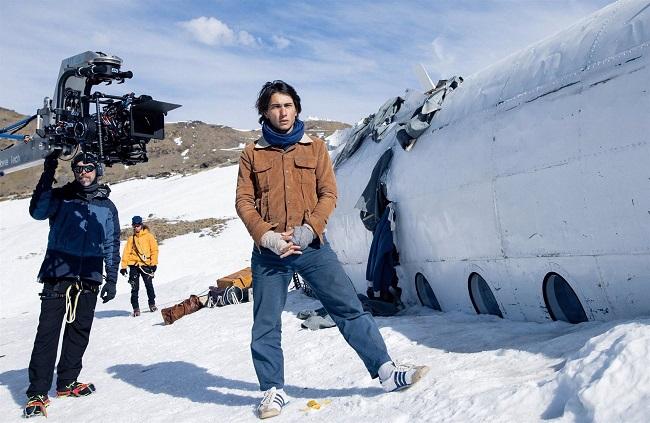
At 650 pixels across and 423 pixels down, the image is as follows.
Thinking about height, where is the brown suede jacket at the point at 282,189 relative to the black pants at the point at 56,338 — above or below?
above

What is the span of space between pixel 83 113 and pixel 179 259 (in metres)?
15.5

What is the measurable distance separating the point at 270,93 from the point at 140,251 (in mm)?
9281

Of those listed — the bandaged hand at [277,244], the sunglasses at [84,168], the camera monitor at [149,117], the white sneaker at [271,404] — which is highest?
the camera monitor at [149,117]

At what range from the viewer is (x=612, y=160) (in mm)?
3975

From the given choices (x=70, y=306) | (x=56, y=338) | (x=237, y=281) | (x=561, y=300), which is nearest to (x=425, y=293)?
(x=561, y=300)

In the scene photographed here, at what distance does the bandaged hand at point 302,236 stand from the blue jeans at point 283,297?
0.14 metres

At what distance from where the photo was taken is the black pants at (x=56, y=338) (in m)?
5.25

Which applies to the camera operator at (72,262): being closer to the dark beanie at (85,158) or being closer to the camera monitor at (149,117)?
the dark beanie at (85,158)

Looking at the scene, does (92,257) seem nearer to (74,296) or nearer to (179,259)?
(74,296)

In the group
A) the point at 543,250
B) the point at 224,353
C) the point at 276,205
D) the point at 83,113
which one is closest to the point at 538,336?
the point at 543,250

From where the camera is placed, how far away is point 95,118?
5.52m

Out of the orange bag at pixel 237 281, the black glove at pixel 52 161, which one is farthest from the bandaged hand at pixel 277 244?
the orange bag at pixel 237 281

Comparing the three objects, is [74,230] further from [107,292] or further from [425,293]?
[425,293]

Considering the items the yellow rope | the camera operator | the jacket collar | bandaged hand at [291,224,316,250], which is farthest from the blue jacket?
bandaged hand at [291,224,316,250]
